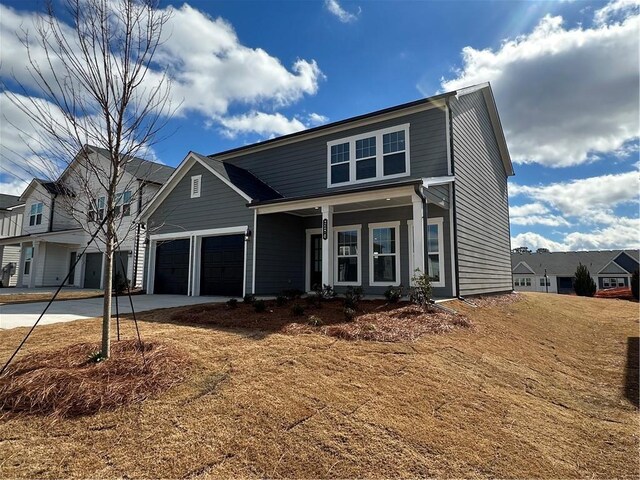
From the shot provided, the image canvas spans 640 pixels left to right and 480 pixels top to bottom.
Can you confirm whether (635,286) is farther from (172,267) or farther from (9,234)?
(9,234)

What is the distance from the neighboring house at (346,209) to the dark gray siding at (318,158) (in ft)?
0.14

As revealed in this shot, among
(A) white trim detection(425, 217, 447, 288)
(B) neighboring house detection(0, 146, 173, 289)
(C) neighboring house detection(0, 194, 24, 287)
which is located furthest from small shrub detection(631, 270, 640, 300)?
(C) neighboring house detection(0, 194, 24, 287)

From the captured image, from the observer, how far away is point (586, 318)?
11.8 m

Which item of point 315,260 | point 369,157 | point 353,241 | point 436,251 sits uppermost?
point 369,157

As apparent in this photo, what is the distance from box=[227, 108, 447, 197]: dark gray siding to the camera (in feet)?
38.0

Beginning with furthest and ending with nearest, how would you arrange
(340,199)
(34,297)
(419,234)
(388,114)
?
(34,297), (388,114), (340,199), (419,234)

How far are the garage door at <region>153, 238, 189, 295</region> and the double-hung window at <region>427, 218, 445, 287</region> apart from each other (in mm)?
9505

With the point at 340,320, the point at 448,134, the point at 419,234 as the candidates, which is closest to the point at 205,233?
the point at 340,320

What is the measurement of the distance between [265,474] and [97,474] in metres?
1.18

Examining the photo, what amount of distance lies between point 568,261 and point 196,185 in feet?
170

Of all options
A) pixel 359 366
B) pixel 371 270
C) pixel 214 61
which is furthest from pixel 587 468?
pixel 371 270

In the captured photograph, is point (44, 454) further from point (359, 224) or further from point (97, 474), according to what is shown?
point (359, 224)

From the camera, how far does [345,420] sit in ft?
11.4

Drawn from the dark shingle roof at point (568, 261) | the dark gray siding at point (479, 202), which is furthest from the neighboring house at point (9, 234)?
the dark shingle roof at point (568, 261)
